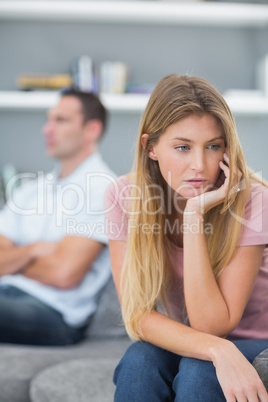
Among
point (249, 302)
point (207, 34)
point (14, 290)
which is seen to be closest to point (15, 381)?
point (14, 290)

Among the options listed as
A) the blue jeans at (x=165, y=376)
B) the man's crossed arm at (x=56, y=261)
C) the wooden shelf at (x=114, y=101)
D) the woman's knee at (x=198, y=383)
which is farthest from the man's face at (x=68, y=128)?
the woman's knee at (x=198, y=383)

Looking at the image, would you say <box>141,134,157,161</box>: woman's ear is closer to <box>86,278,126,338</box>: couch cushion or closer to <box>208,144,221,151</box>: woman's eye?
<box>208,144,221,151</box>: woman's eye

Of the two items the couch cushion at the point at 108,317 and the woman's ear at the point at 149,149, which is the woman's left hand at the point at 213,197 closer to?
the woman's ear at the point at 149,149

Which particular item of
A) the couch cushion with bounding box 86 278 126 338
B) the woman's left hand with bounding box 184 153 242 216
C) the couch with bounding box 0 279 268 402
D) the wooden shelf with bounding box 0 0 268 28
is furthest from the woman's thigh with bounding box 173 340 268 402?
the wooden shelf with bounding box 0 0 268 28

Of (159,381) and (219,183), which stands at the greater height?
(219,183)

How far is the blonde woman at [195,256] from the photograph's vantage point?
43.5 inches

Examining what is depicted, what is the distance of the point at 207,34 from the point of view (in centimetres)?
381

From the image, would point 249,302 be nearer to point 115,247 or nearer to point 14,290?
point 115,247

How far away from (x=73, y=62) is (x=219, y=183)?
2541mm

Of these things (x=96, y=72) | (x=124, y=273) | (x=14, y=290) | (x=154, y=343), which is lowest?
(x=14, y=290)

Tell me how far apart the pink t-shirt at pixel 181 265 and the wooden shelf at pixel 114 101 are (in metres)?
2.29

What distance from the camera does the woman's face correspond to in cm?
115

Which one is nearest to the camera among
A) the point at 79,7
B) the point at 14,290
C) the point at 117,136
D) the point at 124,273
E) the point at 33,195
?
the point at 124,273

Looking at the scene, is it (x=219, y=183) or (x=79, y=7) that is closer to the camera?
(x=219, y=183)
